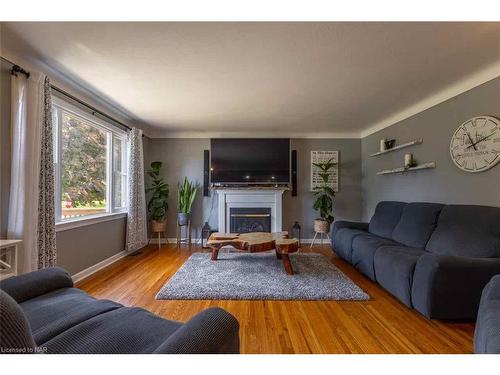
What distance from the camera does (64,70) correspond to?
7.71 feet

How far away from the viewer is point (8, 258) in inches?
74.4

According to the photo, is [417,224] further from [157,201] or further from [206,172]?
[157,201]

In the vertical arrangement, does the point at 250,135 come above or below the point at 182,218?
above

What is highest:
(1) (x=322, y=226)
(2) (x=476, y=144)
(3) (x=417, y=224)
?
(2) (x=476, y=144)

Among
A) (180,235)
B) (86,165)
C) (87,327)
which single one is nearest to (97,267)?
(86,165)

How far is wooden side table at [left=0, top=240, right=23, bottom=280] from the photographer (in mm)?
1788

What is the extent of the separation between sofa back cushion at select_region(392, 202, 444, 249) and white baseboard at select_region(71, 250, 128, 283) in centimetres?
388

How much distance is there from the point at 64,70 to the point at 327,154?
4.25 metres

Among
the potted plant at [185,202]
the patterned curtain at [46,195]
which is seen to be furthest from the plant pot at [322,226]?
the patterned curtain at [46,195]

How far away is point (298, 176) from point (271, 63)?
2.97 meters

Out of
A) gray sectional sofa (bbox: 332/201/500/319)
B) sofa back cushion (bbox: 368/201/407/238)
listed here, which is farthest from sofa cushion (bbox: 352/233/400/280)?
A: sofa back cushion (bbox: 368/201/407/238)

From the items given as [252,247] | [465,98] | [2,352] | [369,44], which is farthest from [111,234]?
[465,98]

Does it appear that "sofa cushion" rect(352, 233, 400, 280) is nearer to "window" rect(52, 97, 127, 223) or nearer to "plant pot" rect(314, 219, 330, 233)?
"plant pot" rect(314, 219, 330, 233)
